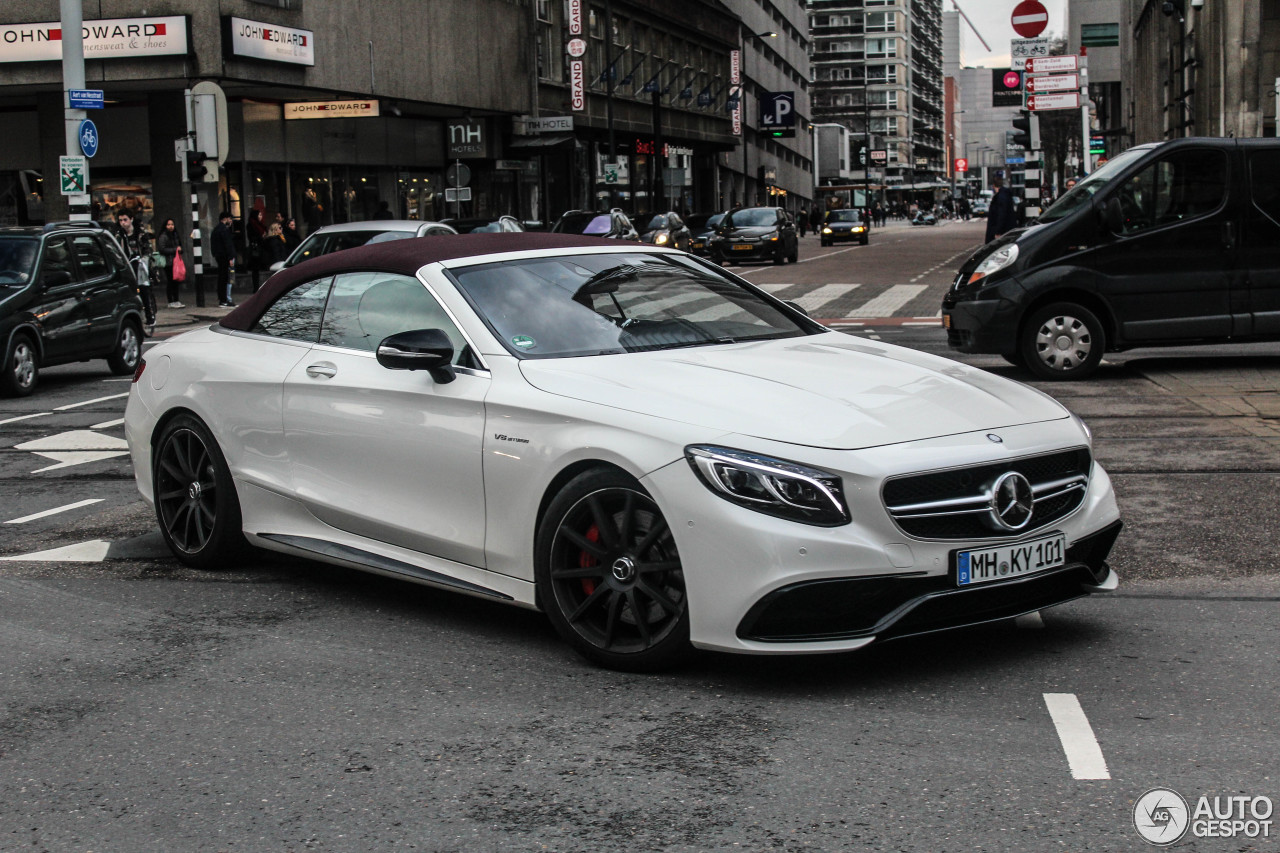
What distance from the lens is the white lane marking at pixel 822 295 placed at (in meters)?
24.4

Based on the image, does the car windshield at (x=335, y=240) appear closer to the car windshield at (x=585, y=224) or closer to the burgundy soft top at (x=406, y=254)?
the burgundy soft top at (x=406, y=254)

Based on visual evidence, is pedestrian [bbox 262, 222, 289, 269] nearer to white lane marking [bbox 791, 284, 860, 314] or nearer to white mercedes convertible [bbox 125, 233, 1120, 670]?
white lane marking [bbox 791, 284, 860, 314]

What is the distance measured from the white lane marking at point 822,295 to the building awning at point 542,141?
2059cm

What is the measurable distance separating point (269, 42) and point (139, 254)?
7.95 m

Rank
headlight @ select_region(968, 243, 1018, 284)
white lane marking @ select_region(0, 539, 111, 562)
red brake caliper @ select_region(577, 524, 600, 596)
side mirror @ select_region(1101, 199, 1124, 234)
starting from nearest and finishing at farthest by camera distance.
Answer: red brake caliper @ select_region(577, 524, 600, 596) < white lane marking @ select_region(0, 539, 111, 562) < side mirror @ select_region(1101, 199, 1124, 234) < headlight @ select_region(968, 243, 1018, 284)

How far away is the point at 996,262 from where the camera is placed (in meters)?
13.6

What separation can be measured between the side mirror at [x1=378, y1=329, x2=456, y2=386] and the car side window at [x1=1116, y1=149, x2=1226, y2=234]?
9.28 meters

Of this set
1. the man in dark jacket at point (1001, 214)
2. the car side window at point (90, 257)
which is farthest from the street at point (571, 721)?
the man in dark jacket at point (1001, 214)

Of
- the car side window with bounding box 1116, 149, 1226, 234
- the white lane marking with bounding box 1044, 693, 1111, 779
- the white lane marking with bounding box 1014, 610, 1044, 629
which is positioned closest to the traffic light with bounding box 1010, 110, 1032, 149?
the car side window with bounding box 1116, 149, 1226, 234

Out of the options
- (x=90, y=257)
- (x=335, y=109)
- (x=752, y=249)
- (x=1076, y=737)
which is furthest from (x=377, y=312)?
(x=752, y=249)

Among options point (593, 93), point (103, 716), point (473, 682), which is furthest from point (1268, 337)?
point (593, 93)

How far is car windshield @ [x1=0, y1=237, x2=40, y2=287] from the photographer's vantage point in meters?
15.1

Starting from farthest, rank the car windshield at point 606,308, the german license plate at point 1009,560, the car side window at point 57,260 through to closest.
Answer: the car side window at point 57,260 < the car windshield at point 606,308 < the german license plate at point 1009,560

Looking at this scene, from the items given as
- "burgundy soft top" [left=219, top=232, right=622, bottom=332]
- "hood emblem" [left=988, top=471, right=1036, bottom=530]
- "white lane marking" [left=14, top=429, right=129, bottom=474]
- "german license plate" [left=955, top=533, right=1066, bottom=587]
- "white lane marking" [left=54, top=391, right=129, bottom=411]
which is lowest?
"white lane marking" [left=14, top=429, right=129, bottom=474]
